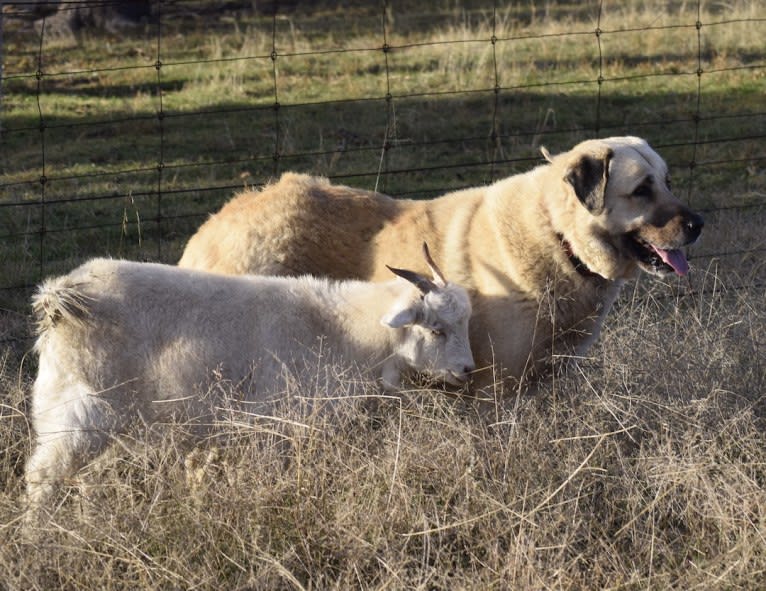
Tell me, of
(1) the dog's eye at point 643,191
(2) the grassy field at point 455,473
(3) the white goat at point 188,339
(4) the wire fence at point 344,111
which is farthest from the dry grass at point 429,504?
(4) the wire fence at point 344,111

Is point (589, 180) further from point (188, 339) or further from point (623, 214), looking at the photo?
point (188, 339)

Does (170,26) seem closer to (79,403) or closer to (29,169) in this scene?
(29,169)

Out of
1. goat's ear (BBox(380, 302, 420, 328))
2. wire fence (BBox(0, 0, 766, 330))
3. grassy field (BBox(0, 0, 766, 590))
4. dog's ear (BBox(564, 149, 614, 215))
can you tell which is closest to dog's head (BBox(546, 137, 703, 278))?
dog's ear (BBox(564, 149, 614, 215))

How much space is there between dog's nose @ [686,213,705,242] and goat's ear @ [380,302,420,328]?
133 centimetres

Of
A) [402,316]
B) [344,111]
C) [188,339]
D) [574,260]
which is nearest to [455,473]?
A: [402,316]

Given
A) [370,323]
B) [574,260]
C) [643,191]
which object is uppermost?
[643,191]

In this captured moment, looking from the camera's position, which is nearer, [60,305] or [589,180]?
[60,305]

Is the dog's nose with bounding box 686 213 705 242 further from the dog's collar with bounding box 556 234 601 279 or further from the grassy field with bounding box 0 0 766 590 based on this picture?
the grassy field with bounding box 0 0 766 590

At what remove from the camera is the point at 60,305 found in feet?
16.8

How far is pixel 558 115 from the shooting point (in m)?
12.8

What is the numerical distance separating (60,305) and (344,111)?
839 cm

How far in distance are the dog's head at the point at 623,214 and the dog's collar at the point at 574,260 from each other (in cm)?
3

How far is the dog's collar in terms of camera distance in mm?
5840

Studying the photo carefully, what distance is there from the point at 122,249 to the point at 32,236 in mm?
755
